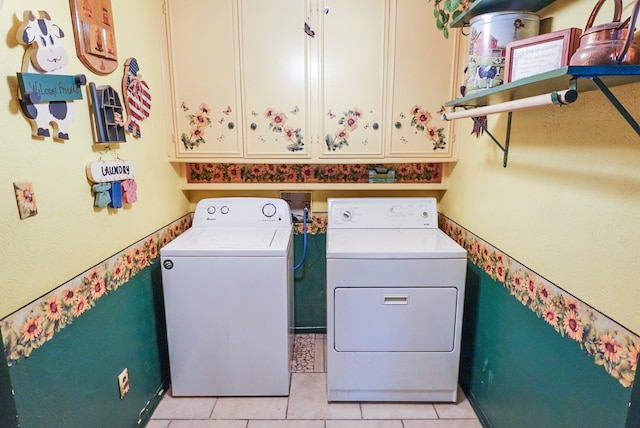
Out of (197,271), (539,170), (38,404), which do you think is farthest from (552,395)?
(38,404)

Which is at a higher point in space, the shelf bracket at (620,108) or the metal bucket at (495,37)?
the metal bucket at (495,37)

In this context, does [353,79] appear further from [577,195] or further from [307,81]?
[577,195]

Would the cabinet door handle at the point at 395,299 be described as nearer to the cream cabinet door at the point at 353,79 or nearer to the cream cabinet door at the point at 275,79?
the cream cabinet door at the point at 353,79

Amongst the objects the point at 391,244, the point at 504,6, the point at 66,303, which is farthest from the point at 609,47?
the point at 66,303

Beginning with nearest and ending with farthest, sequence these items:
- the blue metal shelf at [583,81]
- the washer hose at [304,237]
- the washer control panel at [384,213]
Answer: the blue metal shelf at [583,81] < the washer control panel at [384,213] < the washer hose at [304,237]

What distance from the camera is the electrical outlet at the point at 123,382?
157 cm

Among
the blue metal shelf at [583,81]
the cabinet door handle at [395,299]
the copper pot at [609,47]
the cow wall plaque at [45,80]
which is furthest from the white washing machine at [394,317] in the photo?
the cow wall plaque at [45,80]

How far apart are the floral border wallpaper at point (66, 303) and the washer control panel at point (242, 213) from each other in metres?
0.43

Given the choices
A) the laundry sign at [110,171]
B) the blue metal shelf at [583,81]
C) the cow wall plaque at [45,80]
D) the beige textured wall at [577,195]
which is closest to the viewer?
the blue metal shelf at [583,81]

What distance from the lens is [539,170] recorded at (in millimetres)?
1312

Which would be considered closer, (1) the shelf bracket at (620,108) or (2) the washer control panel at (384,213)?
(1) the shelf bracket at (620,108)

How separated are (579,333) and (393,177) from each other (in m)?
1.40

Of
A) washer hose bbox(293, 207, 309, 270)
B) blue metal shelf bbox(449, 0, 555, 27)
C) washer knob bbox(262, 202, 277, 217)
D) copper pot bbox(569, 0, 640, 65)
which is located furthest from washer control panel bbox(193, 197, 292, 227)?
copper pot bbox(569, 0, 640, 65)

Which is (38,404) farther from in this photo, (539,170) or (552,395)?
(539,170)
